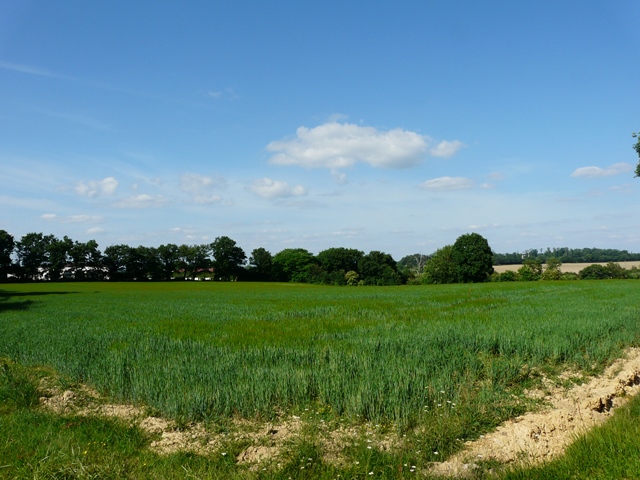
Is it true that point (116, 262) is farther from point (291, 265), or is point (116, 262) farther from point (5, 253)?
point (291, 265)

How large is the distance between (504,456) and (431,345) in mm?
6164

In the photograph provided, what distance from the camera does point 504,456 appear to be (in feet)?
19.6

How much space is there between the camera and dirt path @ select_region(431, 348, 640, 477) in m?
5.88

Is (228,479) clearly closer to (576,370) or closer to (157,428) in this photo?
(157,428)

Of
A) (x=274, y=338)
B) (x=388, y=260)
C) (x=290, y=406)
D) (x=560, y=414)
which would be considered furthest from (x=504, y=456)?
(x=388, y=260)

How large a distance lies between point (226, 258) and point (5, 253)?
4862 centimetres

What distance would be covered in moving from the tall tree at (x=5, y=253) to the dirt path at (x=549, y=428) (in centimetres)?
11039

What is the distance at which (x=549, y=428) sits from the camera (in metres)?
6.80

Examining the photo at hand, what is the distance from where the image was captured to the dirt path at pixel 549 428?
5.88m

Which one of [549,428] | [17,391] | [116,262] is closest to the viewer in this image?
[549,428]

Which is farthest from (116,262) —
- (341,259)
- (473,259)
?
(473,259)

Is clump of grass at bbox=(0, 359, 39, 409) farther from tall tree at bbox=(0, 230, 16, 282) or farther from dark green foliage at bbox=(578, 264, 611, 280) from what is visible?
dark green foliage at bbox=(578, 264, 611, 280)

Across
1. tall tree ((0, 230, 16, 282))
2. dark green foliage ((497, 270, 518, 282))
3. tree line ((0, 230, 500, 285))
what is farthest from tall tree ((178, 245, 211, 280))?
dark green foliage ((497, 270, 518, 282))

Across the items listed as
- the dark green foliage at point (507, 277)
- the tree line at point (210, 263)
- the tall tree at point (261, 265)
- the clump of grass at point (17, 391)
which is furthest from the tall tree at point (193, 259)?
the clump of grass at point (17, 391)
